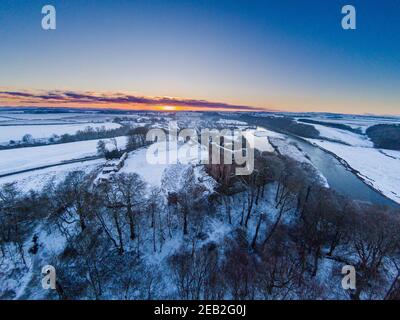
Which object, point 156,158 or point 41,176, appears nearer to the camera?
point 41,176

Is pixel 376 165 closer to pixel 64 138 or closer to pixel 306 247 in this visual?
pixel 306 247

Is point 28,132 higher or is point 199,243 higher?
point 28,132

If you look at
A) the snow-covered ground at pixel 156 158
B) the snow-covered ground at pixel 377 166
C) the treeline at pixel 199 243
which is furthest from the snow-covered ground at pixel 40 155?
the snow-covered ground at pixel 377 166

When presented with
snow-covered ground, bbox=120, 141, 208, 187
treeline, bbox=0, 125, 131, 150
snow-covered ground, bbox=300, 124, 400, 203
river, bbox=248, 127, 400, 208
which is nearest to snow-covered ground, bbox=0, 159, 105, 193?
snow-covered ground, bbox=120, 141, 208, 187

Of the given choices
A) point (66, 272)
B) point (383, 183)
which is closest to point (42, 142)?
point (66, 272)

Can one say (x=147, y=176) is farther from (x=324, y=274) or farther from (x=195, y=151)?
(x=324, y=274)

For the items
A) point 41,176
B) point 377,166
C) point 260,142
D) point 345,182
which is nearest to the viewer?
point 41,176

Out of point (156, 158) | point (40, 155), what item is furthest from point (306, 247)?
point (40, 155)
